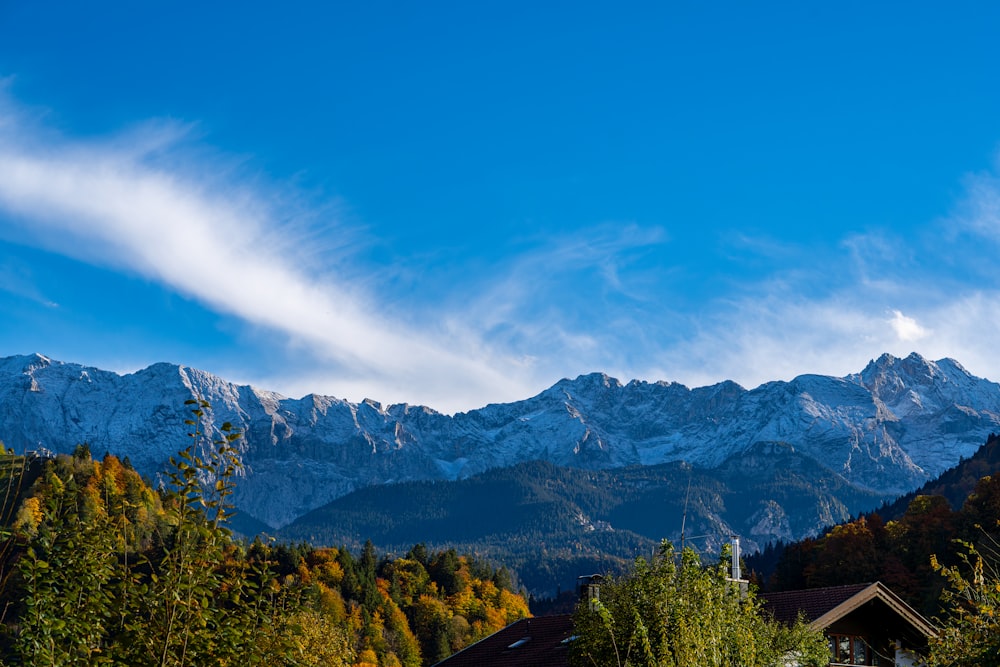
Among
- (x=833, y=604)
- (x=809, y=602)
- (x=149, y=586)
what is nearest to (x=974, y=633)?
(x=149, y=586)

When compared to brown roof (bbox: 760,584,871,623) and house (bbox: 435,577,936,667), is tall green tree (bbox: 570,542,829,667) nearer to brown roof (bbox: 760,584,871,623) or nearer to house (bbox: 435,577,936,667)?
house (bbox: 435,577,936,667)

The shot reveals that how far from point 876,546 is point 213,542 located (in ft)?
295

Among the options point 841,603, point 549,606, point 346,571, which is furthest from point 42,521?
point 549,606

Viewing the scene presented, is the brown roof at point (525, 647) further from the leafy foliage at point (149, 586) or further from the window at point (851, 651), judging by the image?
the leafy foliage at point (149, 586)

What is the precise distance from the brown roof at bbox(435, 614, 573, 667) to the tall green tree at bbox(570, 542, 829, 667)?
16.8 meters

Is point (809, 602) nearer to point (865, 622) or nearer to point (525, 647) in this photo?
point (865, 622)

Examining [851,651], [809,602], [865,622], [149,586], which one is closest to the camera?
[149,586]

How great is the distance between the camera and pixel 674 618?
1492cm

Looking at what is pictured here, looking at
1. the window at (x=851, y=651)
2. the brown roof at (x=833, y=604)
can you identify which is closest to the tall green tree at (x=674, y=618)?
the brown roof at (x=833, y=604)

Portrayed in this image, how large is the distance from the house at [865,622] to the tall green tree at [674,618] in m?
14.1

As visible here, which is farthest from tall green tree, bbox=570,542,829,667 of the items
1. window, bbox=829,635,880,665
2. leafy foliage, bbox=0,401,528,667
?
window, bbox=829,635,880,665

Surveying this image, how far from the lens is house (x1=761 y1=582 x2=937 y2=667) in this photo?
33031 millimetres

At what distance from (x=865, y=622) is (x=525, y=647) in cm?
1215

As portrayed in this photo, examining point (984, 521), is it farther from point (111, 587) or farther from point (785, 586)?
point (111, 587)
